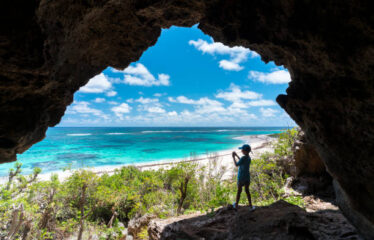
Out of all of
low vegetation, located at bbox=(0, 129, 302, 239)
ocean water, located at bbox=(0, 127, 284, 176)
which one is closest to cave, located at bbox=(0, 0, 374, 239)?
low vegetation, located at bbox=(0, 129, 302, 239)

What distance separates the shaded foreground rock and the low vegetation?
135cm

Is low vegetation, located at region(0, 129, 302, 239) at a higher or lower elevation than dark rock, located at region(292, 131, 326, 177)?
lower

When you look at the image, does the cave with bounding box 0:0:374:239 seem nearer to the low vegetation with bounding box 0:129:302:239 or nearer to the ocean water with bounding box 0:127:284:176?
the low vegetation with bounding box 0:129:302:239

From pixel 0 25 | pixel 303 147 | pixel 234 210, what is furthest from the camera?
pixel 303 147

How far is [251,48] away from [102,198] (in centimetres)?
1026

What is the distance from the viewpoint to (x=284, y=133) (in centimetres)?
863

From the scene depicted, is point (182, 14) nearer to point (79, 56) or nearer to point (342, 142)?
point (79, 56)

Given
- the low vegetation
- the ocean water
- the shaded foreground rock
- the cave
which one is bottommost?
the ocean water

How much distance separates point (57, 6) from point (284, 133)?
9718mm

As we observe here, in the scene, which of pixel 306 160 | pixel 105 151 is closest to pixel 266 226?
pixel 306 160

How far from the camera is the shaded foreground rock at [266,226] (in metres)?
3.06

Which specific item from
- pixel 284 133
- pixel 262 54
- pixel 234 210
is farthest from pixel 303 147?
pixel 262 54

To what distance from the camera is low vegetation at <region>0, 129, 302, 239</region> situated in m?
6.16

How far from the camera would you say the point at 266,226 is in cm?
348
